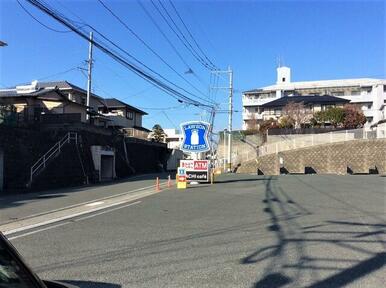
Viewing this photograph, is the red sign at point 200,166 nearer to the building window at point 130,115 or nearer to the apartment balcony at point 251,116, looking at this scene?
the building window at point 130,115

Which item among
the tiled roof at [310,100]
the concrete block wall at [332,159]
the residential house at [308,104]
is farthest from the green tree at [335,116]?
the concrete block wall at [332,159]

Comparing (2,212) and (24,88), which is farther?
Result: (24,88)

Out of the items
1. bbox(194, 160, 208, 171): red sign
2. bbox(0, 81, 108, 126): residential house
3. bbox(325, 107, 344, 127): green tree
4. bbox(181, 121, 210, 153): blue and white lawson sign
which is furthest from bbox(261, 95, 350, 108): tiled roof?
bbox(194, 160, 208, 171): red sign

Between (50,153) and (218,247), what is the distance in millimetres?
28035

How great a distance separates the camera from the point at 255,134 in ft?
236

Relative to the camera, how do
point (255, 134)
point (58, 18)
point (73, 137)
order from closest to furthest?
1. point (58, 18)
2. point (73, 137)
3. point (255, 134)

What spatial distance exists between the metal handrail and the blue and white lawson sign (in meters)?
9.90

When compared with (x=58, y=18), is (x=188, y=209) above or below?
below

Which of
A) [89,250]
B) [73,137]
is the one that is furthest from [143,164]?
[89,250]

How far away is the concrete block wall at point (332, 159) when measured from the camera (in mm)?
48344

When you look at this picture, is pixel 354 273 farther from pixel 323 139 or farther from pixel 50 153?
pixel 323 139

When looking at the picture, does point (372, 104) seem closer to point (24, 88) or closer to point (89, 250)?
point (24, 88)

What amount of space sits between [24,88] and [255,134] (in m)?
34.0

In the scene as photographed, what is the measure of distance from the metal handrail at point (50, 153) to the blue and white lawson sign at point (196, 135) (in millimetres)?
9901
